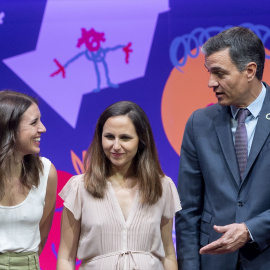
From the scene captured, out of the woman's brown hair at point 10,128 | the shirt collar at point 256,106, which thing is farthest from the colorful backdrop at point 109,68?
the shirt collar at point 256,106

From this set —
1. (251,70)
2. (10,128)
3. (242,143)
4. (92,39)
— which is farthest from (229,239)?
(92,39)

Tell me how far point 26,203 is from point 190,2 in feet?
7.38

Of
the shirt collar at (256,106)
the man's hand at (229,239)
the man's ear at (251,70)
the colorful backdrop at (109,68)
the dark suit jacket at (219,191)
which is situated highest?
the colorful backdrop at (109,68)

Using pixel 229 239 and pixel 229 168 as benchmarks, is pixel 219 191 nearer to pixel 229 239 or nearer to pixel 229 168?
pixel 229 168

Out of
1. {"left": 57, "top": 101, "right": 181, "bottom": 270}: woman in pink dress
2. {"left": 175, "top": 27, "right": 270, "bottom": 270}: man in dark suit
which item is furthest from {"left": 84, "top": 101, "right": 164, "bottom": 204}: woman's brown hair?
{"left": 175, "top": 27, "right": 270, "bottom": 270}: man in dark suit

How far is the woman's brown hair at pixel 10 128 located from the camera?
2.73 m

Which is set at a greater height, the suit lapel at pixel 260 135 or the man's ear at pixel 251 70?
the man's ear at pixel 251 70

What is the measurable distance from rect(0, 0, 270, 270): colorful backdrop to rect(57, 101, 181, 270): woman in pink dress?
1.55m

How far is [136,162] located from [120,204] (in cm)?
24

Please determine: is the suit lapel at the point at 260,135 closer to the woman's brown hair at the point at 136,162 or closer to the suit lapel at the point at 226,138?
the suit lapel at the point at 226,138

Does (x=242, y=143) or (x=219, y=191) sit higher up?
(x=242, y=143)

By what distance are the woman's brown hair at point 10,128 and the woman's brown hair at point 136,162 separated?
305mm

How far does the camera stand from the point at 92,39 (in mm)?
4340

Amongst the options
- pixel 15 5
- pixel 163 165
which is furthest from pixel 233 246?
pixel 15 5
